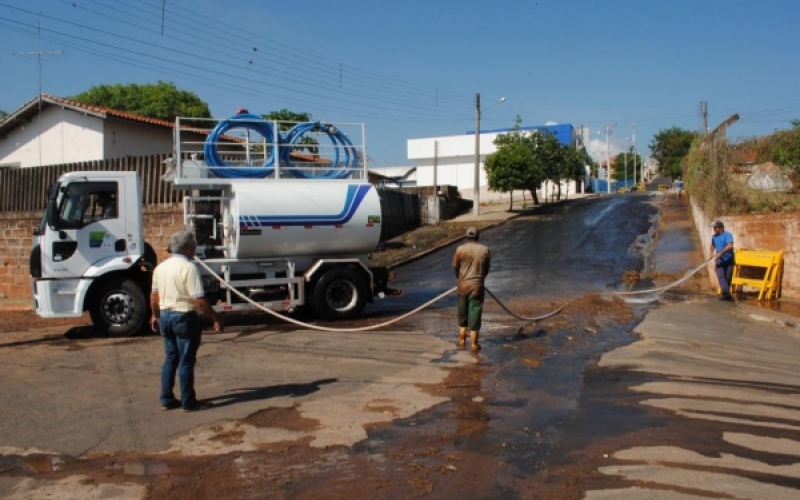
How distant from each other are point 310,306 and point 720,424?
28.7 ft

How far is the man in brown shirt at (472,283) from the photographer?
1057 centimetres

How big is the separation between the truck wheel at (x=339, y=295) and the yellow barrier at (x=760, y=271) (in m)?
7.67

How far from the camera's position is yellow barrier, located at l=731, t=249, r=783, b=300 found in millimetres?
14977

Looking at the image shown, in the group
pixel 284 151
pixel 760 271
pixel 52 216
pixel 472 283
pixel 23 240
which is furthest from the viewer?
pixel 23 240

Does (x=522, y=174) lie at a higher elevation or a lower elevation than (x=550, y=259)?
higher

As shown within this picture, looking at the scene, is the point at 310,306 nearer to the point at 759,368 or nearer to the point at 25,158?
the point at 759,368

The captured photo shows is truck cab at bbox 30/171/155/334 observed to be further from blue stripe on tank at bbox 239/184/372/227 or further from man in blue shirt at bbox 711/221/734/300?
man in blue shirt at bbox 711/221/734/300

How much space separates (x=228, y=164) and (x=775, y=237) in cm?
1136

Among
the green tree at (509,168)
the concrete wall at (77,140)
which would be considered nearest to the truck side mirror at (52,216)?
the concrete wall at (77,140)

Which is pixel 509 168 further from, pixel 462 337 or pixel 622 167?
pixel 622 167

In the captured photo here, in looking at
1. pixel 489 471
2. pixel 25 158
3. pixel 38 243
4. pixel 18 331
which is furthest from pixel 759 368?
pixel 25 158

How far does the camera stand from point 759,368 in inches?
374

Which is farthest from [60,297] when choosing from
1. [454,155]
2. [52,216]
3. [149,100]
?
[454,155]

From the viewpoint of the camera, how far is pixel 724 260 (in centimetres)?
1506
